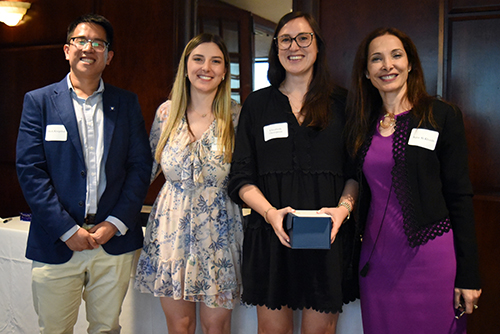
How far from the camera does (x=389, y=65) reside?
1.75m

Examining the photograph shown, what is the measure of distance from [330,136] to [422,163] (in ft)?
1.24

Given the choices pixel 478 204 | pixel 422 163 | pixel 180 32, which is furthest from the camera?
pixel 180 32

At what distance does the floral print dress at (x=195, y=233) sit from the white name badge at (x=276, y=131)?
30cm

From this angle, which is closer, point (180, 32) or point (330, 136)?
point (330, 136)

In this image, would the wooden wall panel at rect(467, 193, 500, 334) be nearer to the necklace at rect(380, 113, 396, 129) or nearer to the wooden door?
the necklace at rect(380, 113, 396, 129)

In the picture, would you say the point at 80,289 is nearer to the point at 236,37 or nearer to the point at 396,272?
the point at 396,272

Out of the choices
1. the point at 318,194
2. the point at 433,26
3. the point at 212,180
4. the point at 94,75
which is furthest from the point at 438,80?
the point at 94,75

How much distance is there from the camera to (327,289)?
1747 mm

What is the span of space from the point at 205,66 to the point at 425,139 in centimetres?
105

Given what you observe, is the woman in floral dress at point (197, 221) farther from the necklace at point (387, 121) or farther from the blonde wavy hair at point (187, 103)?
the necklace at point (387, 121)

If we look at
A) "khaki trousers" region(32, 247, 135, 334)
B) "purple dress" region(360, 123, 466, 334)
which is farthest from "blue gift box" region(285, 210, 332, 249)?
"khaki trousers" region(32, 247, 135, 334)

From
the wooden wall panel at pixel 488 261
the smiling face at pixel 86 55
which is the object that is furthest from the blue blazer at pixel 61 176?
the wooden wall panel at pixel 488 261

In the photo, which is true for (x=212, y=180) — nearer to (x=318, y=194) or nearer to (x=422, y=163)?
(x=318, y=194)

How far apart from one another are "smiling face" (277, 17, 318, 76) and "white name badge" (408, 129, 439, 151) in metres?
0.54
